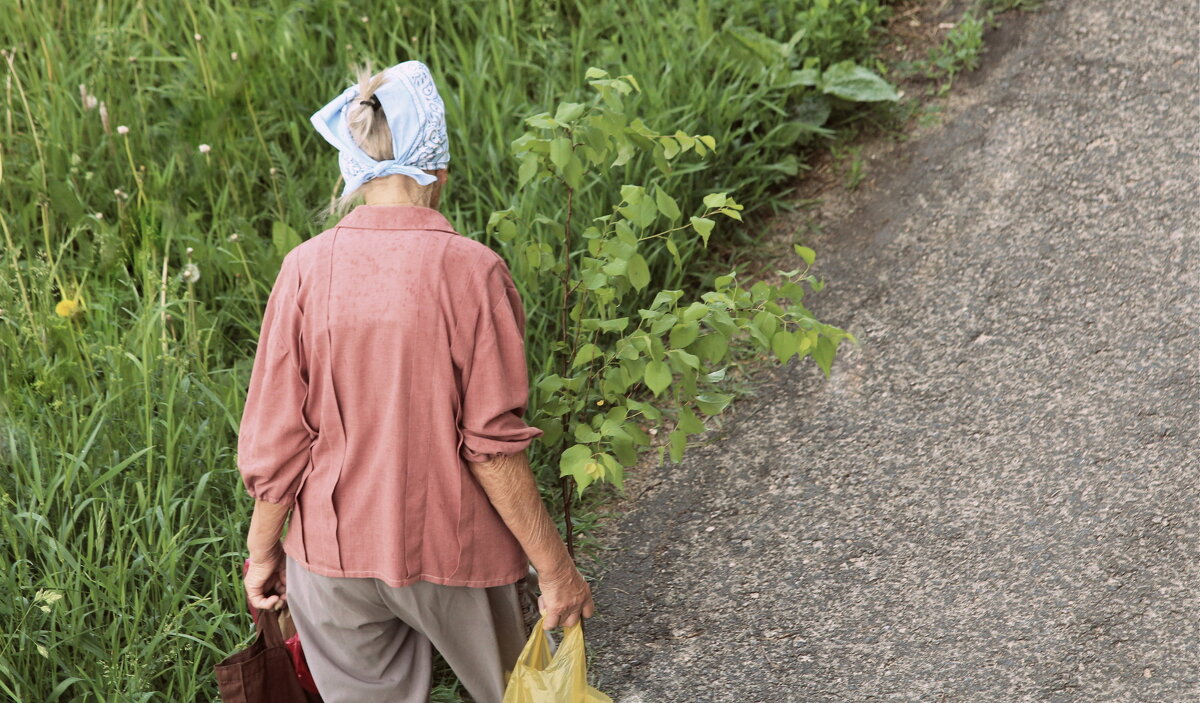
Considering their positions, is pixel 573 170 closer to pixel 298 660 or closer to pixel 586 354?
pixel 586 354

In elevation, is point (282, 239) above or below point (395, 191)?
below

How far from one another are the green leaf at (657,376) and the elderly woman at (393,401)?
30 centimetres

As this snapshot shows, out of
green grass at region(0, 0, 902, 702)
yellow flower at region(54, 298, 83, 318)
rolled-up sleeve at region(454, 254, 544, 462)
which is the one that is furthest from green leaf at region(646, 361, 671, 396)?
yellow flower at region(54, 298, 83, 318)

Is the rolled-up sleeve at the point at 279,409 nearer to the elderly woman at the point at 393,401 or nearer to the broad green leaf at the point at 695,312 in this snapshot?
the elderly woman at the point at 393,401

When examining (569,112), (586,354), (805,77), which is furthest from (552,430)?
(805,77)

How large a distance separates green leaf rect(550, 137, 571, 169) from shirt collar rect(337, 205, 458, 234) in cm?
39

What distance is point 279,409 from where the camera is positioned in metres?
1.99

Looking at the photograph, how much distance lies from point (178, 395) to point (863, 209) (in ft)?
7.88

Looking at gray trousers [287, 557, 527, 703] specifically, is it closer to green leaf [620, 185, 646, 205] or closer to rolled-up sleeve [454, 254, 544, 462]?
rolled-up sleeve [454, 254, 544, 462]

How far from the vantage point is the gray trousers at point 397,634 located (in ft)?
6.88

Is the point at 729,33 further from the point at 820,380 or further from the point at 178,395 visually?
the point at 178,395

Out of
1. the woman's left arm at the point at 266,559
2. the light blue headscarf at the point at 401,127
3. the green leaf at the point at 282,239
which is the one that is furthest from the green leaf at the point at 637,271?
the green leaf at the point at 282,239

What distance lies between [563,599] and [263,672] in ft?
2.04

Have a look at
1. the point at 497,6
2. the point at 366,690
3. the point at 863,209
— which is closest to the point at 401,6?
the point at 497,6
